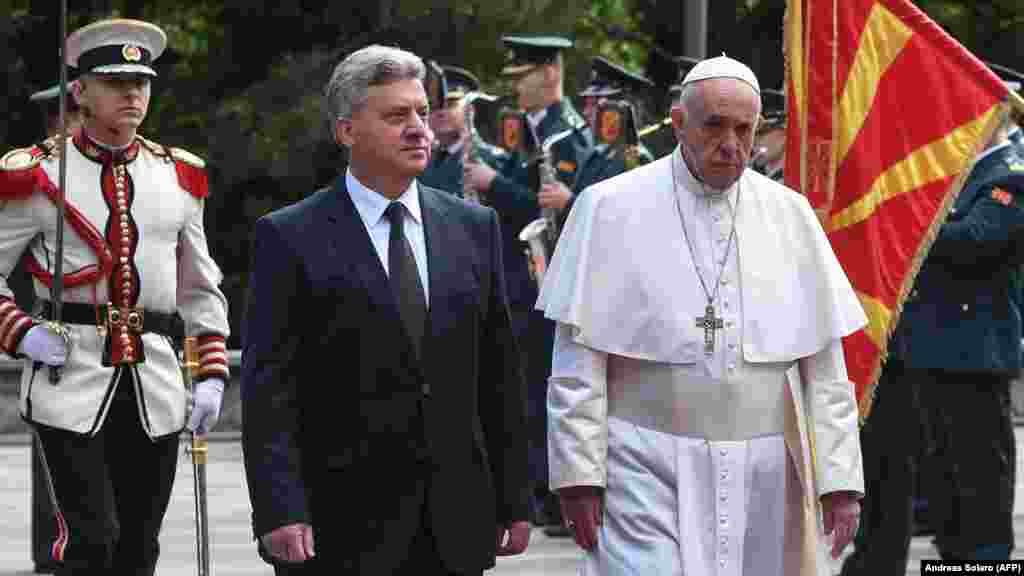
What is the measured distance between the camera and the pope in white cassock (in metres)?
6.66

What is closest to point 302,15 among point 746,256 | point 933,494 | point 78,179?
point 933,494

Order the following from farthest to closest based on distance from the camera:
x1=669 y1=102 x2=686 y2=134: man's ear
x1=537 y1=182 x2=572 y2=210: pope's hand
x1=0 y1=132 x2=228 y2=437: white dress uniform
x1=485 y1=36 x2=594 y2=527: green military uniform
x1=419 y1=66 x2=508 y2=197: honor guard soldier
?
x1=419 y1=66 x2=508 y2=197: honor guard soldier
x1=485 y1=36 x2=594 y2=527: green military uniform
x1=537 y1=182 x2=572 y2=210: pope's hand
x1=0 y1=132 x2=228 y2=437: white dress uniform
x1=669 y1=102 x2=686 y2=134: man's ear

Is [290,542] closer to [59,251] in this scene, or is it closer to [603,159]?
[59,251]

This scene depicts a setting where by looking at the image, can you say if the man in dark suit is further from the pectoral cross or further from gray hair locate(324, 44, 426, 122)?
the pectoral cross

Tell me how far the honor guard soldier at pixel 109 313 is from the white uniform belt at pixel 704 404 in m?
2.13

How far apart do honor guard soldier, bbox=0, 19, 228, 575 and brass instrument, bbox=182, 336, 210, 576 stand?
0.15ft

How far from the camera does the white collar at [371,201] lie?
6.68m

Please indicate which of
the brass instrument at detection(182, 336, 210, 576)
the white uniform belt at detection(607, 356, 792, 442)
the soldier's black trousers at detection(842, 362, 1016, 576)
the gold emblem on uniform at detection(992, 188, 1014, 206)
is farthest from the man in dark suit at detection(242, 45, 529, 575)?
the gold emblem on uniform at detection(992, 188, 1014, 206)

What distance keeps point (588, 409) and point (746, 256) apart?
590 millimetres

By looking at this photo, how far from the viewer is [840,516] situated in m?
6.70

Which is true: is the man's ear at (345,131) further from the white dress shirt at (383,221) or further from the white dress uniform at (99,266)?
the white dress uniform at (99,266)

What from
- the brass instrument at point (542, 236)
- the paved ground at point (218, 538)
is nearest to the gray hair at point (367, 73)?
the paved ground at point (218, 538)

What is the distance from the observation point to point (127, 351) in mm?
8414

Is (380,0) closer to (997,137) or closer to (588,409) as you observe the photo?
(997,137)
